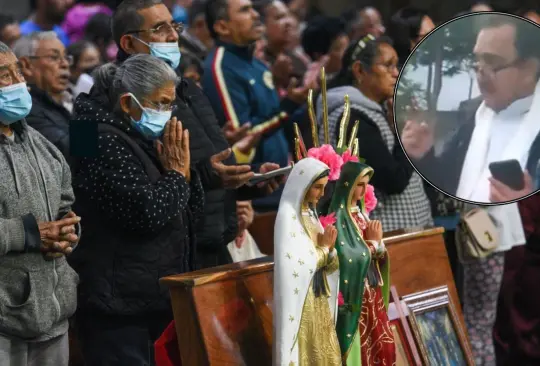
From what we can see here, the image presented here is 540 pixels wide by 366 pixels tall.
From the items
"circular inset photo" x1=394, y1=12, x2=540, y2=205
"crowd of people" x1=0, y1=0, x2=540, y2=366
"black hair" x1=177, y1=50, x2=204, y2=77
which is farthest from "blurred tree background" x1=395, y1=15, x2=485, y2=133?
"black hair" x1=177, y1=50, x2=204, y2=77

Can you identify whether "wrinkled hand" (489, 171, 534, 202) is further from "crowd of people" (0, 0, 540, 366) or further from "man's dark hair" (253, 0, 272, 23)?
"man's dark hair" (253, 0, 272, 23)

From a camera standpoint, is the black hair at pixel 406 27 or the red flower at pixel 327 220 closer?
the red flower at pixel 327 220

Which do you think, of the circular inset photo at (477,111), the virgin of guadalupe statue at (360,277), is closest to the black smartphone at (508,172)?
the circular inset photo at (477,111)

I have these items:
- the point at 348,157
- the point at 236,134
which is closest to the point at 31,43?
the point at 236,134

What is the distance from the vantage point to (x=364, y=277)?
4.99 meters

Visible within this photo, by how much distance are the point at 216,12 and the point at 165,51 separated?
6.55 feet

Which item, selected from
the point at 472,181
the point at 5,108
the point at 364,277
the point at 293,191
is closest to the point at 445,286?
the point at 472,181

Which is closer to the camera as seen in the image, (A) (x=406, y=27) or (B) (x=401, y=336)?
(B) (x=401, y=336)

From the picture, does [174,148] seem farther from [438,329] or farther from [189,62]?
[189,62]

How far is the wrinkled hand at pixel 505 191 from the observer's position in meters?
5.60

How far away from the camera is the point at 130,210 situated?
4.99 m

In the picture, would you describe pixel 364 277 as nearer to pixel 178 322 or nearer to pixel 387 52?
pixel 178 322

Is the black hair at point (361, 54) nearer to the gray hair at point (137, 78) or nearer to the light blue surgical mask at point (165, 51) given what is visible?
the light blue surgical mask at point (165, 51)

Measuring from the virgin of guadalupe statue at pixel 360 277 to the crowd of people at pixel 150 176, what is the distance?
25.3 inches
